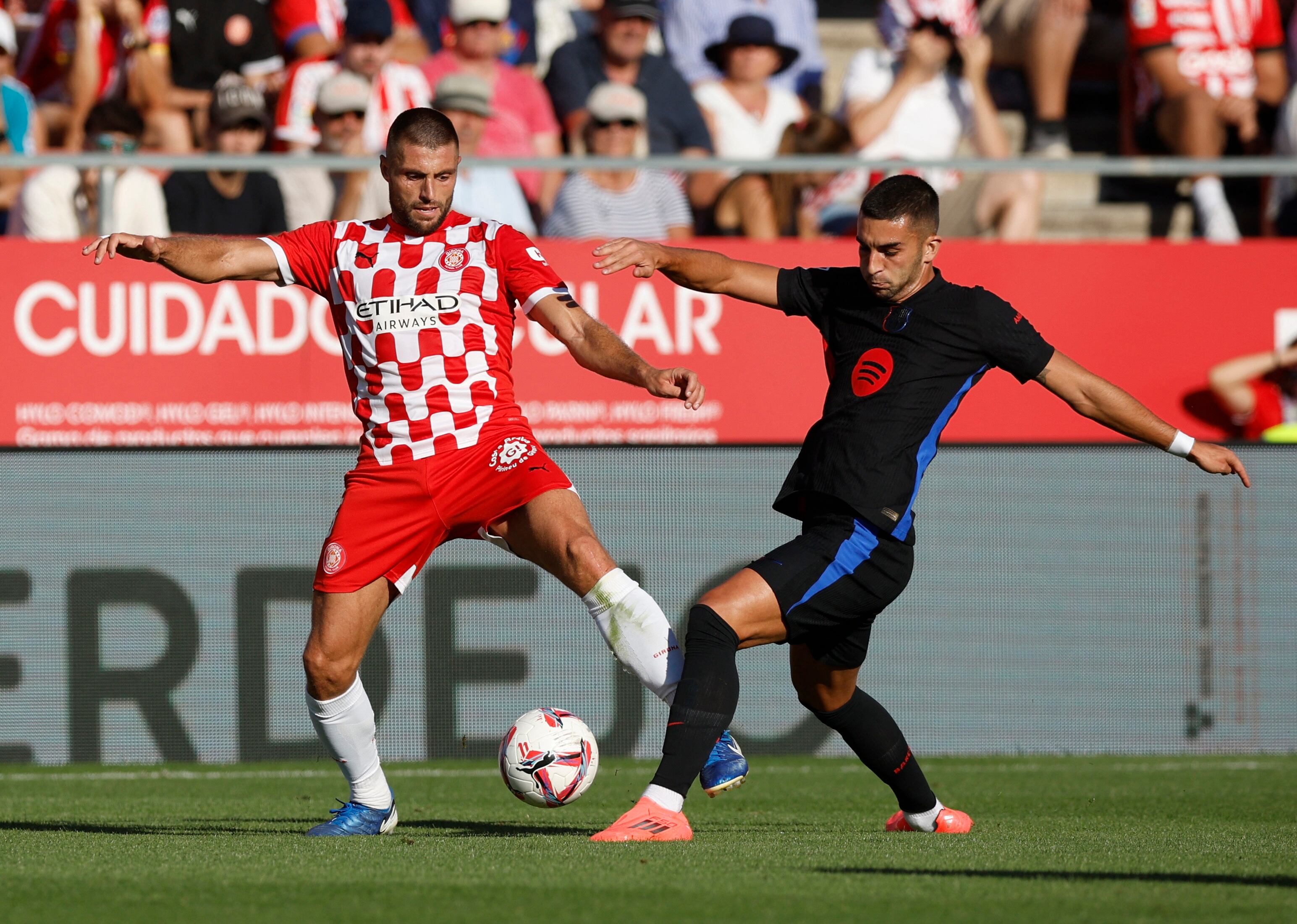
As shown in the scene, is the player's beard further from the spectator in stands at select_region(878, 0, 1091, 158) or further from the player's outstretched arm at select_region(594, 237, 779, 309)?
the spectator in stands at select_region(878, 0, 1091, 158)

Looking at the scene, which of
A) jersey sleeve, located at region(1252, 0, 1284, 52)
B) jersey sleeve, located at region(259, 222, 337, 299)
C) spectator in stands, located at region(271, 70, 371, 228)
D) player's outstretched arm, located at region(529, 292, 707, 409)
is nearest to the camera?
player's outstretched arm, located at region(529, 292, 707, 409)

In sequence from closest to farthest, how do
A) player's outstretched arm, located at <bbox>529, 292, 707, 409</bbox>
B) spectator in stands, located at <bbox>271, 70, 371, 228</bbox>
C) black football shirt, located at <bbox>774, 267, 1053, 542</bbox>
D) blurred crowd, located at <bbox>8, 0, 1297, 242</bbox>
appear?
player's outstretched arm, located at <bbox>529, 292, 707, 409</bbox> → black football shirt, located at <bbox>774, 267, 1053, 542</bbox> → spectator in stands, located at <bbox>271, 70, 371, 228</bbox> → blurred crowd, located at <bbox>8, 0, 1297, 242</bbox>

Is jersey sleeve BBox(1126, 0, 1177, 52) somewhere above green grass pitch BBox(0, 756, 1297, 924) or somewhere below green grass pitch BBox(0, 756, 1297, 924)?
above

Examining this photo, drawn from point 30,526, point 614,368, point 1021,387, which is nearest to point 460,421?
point 614,368

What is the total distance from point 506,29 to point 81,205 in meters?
3.61

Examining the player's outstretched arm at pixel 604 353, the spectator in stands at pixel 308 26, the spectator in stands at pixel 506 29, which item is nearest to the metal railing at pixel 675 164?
the spectator in stands at pixel 308 26

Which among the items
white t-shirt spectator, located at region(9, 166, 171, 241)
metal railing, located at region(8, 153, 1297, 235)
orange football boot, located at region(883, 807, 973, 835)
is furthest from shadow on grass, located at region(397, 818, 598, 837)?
white t-shirt spectator, located at region(9, 166, 171, 241)

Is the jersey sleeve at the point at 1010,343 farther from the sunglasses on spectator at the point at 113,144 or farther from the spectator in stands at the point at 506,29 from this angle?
the spectator in stands at the point at 506,29

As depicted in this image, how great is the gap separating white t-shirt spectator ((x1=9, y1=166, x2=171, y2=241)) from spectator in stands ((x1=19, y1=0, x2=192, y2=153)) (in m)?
1.31

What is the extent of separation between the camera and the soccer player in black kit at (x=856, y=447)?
5547 millimetres

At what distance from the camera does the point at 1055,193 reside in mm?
12047

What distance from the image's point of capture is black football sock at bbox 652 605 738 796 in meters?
5.51

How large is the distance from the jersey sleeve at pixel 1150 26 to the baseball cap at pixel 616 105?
12.6 ft

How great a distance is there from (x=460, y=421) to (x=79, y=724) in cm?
436
